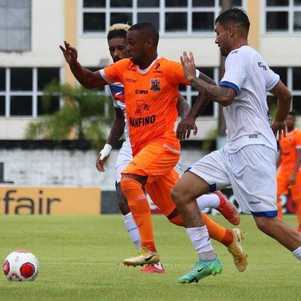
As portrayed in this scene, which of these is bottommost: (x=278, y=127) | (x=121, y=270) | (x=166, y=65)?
(x=121, y=270)

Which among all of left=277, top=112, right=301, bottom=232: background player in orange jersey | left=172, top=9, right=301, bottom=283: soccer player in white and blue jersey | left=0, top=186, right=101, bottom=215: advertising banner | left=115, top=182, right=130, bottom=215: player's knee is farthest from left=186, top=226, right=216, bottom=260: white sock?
left=0, top=186, right=101, bottom=215: advertising banner

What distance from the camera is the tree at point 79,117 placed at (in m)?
52.2

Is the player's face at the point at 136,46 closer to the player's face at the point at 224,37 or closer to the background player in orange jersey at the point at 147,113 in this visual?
the background player in orange jersey at the point at 147,113

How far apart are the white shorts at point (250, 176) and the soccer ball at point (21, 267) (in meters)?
1.70

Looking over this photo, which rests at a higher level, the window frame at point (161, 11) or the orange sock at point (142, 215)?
the window frame at point (161, 11)

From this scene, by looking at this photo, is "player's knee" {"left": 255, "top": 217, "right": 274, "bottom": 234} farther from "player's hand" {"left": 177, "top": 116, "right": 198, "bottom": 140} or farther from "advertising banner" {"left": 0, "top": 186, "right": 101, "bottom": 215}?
"advertising banner" {"left": 0, "top": 186, "right": 101, "bottom": 215}

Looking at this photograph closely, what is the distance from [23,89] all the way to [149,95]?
4702 centimetres

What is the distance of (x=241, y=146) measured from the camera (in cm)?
1088

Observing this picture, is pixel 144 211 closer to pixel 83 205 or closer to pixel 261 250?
pixel 261 250

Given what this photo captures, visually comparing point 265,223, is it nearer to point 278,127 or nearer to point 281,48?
point 278,127

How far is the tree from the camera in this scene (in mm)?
52156

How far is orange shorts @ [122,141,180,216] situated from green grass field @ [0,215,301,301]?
29.7 inches

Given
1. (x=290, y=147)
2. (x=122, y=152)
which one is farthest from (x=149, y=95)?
(x=290, y=147)

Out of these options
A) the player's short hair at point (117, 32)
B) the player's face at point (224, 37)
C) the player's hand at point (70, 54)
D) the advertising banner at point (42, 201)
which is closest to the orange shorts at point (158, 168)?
the player's hand at point (70, 54)
